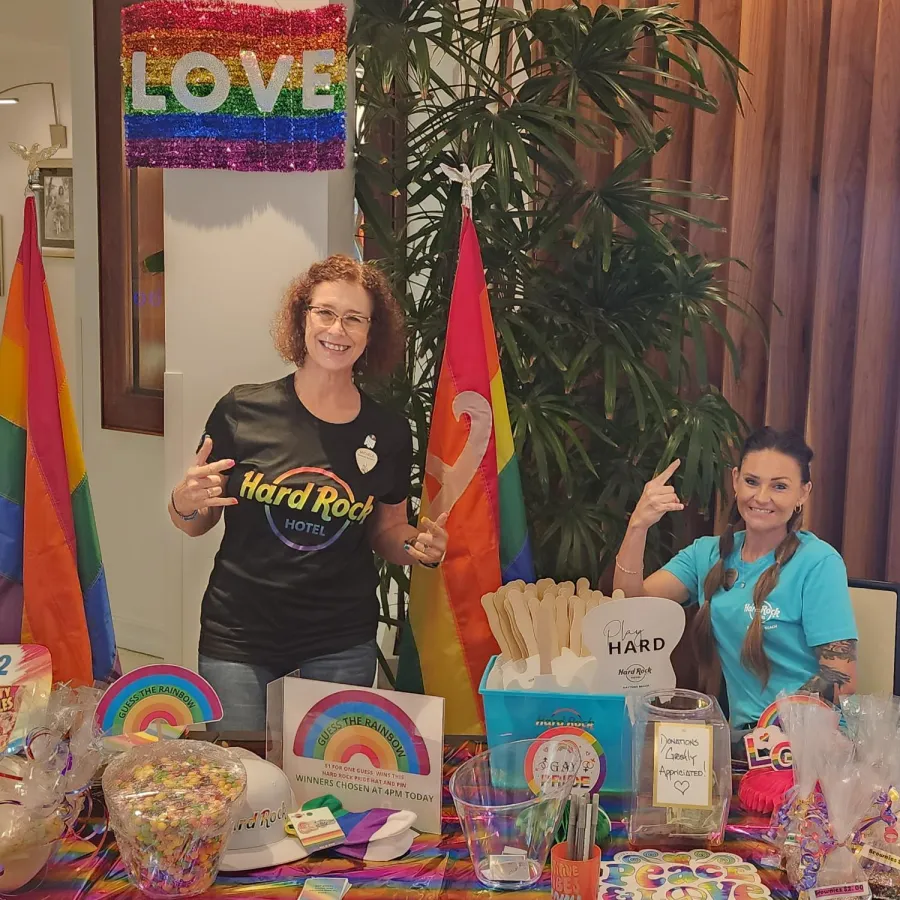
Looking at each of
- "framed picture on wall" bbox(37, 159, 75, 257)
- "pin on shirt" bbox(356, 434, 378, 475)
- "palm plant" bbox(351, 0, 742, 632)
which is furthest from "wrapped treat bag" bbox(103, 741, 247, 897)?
"framed picture on wall" bbox(37, 159, 75, 257)

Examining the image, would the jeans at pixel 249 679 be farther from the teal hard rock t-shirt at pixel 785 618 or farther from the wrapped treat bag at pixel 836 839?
the wrapped treat bag at pixel 836 839

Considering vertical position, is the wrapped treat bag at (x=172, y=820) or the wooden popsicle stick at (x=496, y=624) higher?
the wooden popsicle stick at (x=496, y=624)

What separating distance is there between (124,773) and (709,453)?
1.60m

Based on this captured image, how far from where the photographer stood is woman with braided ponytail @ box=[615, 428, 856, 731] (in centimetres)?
181

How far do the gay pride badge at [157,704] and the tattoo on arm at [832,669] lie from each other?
1.01m

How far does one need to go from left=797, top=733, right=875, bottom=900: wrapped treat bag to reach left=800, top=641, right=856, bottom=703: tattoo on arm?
1.62ft

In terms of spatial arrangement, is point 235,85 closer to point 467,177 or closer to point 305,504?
point 467,177

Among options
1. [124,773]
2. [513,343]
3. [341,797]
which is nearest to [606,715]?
[341,797]

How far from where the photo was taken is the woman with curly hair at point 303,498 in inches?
75.4

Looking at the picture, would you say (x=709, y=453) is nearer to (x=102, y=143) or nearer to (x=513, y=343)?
(x=513, y=343)

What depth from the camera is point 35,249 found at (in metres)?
2.04

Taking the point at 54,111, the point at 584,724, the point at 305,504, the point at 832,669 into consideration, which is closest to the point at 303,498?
the point at 305,504

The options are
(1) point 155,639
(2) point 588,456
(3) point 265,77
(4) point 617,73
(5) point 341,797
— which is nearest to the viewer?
(5) point 341,797

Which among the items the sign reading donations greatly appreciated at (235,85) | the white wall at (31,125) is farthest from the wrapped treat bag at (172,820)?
the white wall at (31,125)
